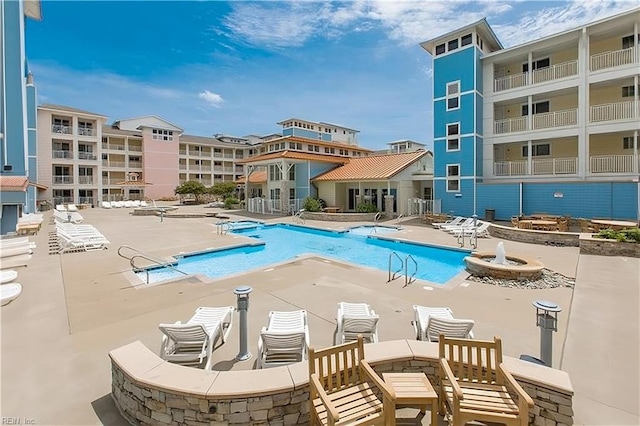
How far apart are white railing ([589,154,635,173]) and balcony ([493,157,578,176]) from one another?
80cm

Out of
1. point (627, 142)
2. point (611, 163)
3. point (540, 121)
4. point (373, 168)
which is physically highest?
point (540, 121)

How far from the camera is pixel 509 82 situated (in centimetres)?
2062

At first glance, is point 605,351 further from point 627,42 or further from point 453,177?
point 627,42

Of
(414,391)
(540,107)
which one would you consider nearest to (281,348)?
(414,391)

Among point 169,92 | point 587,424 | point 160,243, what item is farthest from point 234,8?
point 169,92

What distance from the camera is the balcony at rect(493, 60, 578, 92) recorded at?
18.6 m

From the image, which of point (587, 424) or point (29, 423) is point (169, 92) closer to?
point (29, 423)

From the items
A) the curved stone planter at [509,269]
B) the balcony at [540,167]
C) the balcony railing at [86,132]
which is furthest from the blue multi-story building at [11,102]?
the balcony railing at [86,132]

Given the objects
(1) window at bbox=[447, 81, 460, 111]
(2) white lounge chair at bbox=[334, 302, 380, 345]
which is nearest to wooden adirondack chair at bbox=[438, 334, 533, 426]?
(2) white lounge chair at bbox=[334, 302, 380, 345]

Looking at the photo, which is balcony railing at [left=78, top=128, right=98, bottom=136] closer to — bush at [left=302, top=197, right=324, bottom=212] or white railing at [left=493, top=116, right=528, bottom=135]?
bush at [left=302, top=197, right=324, bottom=212]

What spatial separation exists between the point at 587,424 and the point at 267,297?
557 cm

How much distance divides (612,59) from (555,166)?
6430 millimetres

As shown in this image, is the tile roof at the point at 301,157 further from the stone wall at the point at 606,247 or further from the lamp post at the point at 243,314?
the lamp post at the point at 243,314

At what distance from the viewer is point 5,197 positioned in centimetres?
1213
